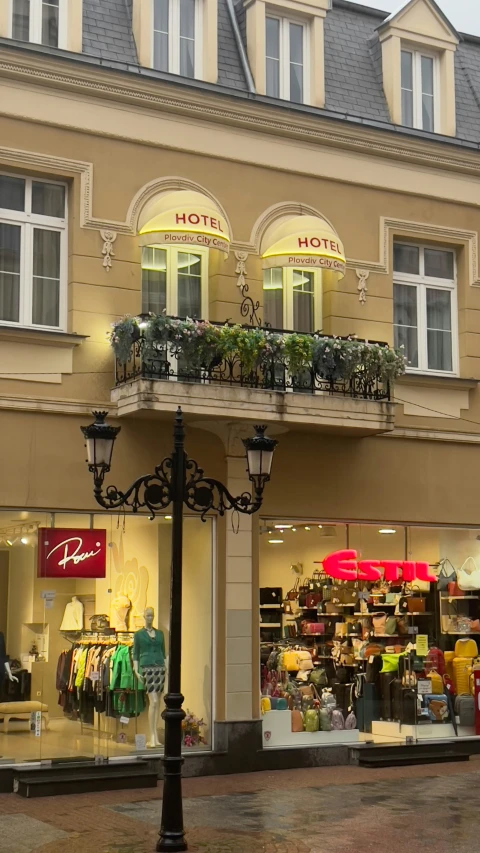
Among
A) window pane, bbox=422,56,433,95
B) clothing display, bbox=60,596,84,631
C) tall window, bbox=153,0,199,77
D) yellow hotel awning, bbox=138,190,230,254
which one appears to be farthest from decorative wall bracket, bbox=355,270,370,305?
clothing display, bbox=60,596,84,631

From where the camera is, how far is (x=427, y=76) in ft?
62.4

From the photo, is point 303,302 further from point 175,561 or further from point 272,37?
point 175,561

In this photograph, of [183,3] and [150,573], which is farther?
[183,3]

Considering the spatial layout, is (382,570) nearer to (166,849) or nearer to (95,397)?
(95,397)

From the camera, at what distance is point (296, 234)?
1638 centimetres

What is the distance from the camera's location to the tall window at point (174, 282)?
53.3ft

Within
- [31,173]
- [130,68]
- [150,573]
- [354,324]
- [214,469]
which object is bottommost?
[150,573]

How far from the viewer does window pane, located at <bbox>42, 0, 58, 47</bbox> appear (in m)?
15.9

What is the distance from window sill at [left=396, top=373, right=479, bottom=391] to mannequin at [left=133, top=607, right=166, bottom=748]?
16.9 feet

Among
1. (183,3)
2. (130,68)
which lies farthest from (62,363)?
(183,3)

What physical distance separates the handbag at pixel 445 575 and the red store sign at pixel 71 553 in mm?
5464

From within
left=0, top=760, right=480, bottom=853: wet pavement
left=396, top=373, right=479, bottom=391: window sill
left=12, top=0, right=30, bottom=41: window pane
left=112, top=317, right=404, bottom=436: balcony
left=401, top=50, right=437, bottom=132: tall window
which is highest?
left=401, top=50, right=437, bottom=132: tall window

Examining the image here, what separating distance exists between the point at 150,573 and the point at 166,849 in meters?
5.23

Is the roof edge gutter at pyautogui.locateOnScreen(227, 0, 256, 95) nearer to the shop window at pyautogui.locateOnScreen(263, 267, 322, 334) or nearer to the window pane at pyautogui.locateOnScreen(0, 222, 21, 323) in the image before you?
the shop window at pyautogui.locateOnScreen(263, 267, 322, 334)
